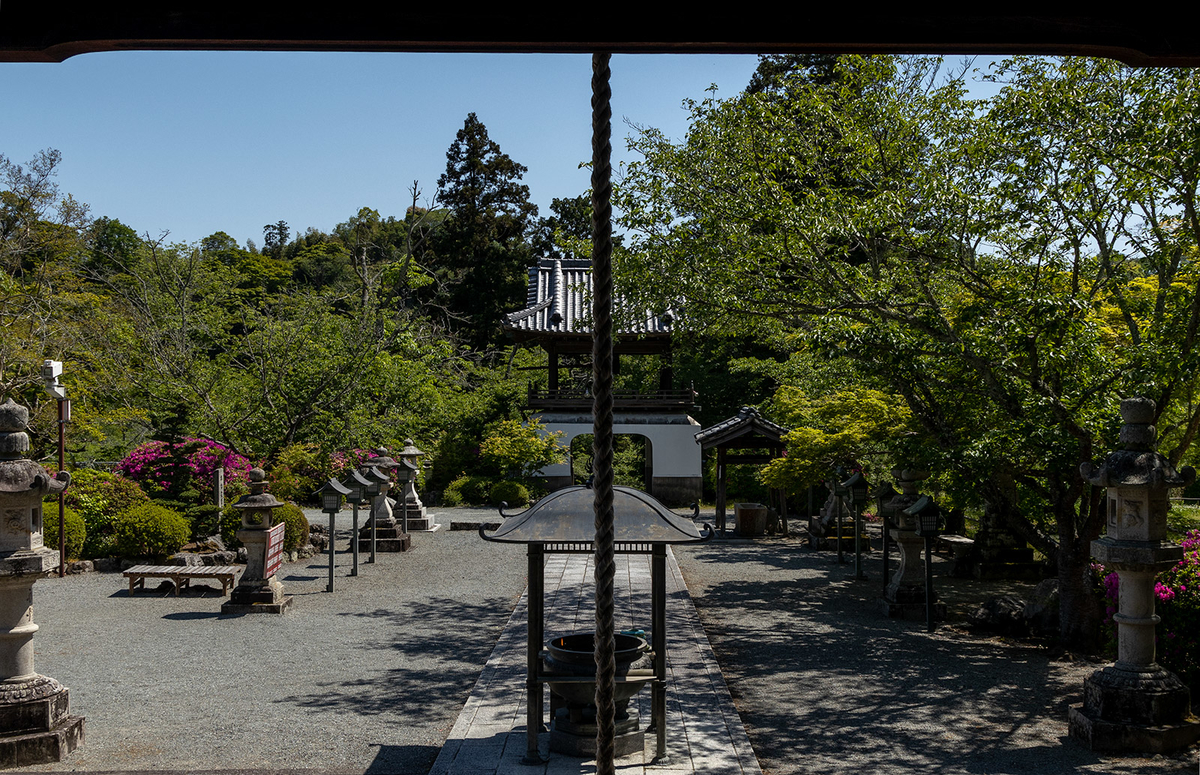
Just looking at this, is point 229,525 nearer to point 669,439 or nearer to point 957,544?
point 957,544

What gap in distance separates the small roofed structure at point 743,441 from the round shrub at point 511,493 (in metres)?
5.13

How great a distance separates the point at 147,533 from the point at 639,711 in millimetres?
9621

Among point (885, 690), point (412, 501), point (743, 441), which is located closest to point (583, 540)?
point (885, 690)

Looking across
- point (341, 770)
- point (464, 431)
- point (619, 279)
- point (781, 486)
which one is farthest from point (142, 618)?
point (464, 431)

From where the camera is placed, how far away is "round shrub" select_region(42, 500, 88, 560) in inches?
504

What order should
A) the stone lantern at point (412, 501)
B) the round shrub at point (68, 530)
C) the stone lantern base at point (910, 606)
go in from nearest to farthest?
1. the stone lantern base at point (910, 606)
2. the round shrub at point (68, 530)
3. the stone lantern at point (412, 501)

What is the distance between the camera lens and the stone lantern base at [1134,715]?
6.06 meters

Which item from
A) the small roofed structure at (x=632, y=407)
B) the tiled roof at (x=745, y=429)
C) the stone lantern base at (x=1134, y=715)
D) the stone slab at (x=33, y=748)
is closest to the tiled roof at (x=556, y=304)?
the small roofed structure at (x=632, y=407)

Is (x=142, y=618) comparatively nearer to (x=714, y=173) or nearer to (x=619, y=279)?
(x=619, y=279)

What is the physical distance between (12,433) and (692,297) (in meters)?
6.79

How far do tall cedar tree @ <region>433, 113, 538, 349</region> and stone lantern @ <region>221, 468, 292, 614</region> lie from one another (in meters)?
19.3

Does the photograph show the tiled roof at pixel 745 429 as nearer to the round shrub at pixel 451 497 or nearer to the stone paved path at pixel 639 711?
the round shrub at pixel 451 497

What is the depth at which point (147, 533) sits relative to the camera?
43.2 feet

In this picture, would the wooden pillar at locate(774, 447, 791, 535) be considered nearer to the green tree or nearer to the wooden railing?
the wooden railing
